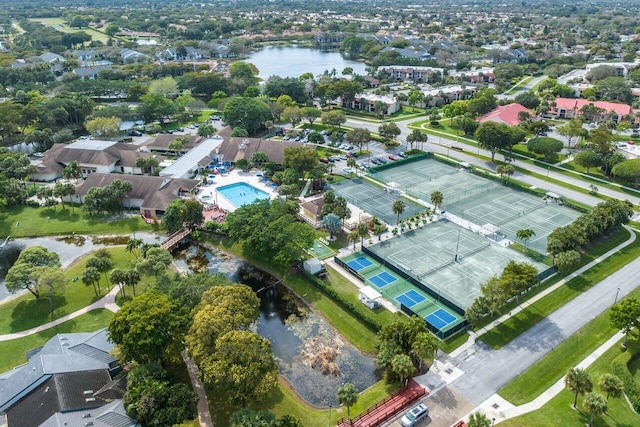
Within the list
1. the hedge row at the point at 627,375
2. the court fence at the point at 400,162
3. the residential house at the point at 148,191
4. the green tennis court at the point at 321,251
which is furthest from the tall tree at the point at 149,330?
the court fence at the point at 400,162

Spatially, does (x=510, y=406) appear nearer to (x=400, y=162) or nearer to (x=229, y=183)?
(x=400, y=162)

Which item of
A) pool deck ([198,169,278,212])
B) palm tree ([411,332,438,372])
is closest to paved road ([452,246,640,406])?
palm tree ([411,332,438,372])

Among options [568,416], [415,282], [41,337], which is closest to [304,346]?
[415,282]

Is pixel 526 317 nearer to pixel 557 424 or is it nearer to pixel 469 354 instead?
pixel 469 354

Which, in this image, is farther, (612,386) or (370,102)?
(370,102)

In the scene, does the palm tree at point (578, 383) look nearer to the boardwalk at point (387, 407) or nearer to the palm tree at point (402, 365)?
the boardwalk at point (387, 407)

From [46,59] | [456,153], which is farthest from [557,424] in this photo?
[46,59]
